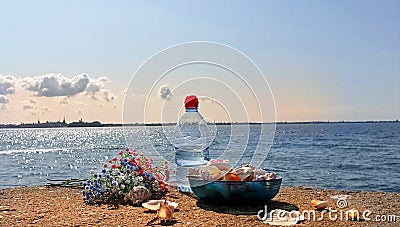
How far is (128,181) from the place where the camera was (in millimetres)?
7438

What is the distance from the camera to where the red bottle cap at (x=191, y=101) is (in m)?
7.36

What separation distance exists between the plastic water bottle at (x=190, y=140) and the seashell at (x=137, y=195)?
117cm

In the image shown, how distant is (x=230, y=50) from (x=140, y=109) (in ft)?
5.50

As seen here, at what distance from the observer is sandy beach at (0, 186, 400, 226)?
5.78 m

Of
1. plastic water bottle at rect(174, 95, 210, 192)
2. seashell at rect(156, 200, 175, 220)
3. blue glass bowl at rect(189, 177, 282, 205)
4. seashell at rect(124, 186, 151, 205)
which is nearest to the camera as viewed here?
seashell at rect(156, 200, 175, 220)

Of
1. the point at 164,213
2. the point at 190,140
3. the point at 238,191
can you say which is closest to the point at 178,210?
the point at 164,213

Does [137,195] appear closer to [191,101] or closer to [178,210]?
[178,210]

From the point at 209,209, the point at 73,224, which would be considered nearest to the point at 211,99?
the point at 209,209

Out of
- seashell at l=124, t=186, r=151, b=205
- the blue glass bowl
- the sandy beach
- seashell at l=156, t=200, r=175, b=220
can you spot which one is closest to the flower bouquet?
seashell at l=124, t=186, r=151, b=205

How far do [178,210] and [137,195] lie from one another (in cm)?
84

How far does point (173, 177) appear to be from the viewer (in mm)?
8609

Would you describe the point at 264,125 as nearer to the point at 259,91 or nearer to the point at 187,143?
the point at 259,91

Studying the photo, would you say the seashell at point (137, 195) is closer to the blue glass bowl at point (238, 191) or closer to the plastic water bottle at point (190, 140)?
the blue glass bowl at point (238, 191)

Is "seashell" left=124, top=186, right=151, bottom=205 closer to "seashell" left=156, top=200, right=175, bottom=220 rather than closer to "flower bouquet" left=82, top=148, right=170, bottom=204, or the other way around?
"flower bouquet" left=82, top=148, right=170, bottom=204
